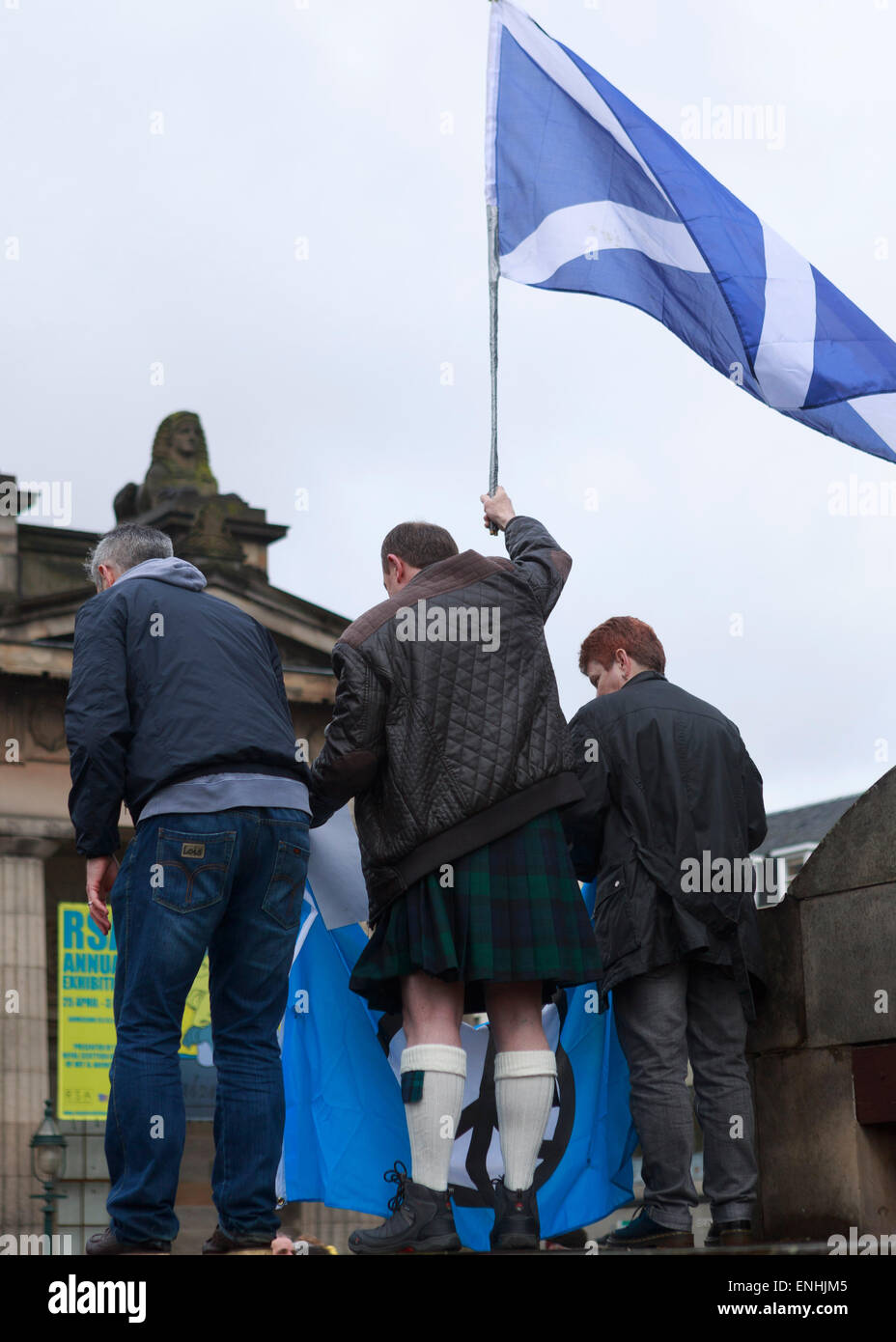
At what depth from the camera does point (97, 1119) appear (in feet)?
81.7

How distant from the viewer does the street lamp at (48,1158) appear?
22.3 meters

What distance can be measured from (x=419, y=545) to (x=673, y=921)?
1500mm

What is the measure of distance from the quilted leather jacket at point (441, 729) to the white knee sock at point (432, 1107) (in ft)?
1.66

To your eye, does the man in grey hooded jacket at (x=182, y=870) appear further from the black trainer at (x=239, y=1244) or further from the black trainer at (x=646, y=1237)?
the black trainer at (x=646, y=1237)

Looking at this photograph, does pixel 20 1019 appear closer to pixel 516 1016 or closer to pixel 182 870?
pixel 516 1016

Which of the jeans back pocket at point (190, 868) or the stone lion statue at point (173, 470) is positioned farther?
the stone lion statue at point (173, 470)

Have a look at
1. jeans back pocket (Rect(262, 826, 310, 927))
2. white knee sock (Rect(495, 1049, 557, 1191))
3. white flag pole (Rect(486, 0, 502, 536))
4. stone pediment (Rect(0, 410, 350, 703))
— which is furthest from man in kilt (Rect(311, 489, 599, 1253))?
stone pediment (Rect(0, 410, 350, 703))

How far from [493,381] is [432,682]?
188 centimetres

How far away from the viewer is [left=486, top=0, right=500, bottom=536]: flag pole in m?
7.24

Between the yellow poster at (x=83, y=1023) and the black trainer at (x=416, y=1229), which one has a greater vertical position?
the yellow poster at (x=83, y=1023)

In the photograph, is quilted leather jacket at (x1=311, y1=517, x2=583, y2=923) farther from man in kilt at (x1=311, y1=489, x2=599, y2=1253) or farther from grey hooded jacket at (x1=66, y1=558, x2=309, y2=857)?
grey hooded jacket at (x1=66, y1=558, x2=309, y2=857)

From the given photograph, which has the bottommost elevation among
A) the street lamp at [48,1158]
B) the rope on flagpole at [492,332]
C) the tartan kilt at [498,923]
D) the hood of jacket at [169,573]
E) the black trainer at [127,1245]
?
the street lamp at [48,1158]

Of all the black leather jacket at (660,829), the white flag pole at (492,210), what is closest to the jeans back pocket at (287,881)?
the black leather jacket at (660,829)

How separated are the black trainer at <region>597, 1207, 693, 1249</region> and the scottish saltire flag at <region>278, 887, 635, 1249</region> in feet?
1.83
